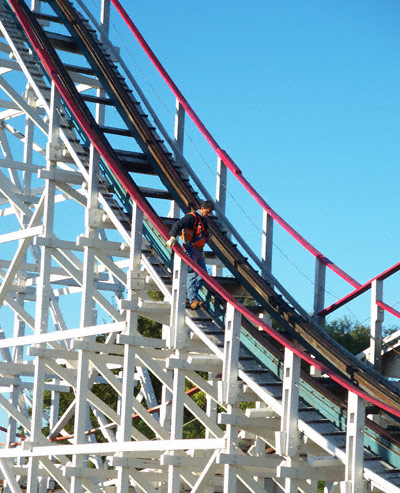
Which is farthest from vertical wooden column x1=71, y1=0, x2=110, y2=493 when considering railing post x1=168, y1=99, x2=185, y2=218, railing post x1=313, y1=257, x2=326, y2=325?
railing post x1=313, y1=257, x2=326, y2=325

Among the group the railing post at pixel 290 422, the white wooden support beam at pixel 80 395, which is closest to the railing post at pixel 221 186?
the white wooden support beam at pixel 80 395

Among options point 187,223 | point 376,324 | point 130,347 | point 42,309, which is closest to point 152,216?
point 187,223

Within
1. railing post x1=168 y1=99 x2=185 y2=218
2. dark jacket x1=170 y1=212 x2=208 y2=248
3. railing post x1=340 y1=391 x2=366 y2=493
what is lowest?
railing post x1=340 y1=391 x2=366 y2=493

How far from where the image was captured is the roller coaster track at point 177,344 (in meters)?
10.9

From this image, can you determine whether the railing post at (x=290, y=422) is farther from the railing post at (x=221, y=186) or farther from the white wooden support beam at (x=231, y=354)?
the railing post at (x=221, y=186)

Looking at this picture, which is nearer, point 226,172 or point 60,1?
point 226,172

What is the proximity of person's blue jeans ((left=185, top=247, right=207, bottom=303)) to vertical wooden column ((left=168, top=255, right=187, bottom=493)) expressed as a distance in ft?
0.38

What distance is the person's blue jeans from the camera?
478 inches

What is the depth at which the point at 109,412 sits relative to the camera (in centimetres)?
1362

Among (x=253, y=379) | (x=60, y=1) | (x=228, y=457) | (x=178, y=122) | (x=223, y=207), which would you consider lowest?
(x=228, y=457)

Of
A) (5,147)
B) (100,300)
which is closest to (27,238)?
(100,300)

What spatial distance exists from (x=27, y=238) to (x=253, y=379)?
14.6ft

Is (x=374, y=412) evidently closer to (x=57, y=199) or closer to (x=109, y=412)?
(x=109, y=412)

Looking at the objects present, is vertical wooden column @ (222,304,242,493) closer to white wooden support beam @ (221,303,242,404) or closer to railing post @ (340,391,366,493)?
white wooden support beam @ (221,303,242,404)
